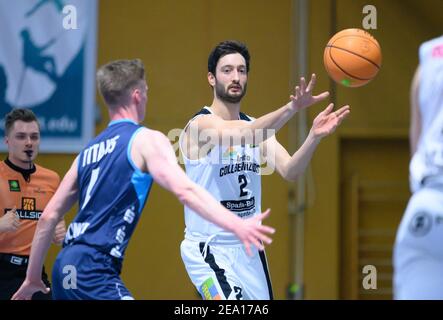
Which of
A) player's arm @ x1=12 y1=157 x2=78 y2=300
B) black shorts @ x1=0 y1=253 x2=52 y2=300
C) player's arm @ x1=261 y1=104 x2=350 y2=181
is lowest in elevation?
black shorts @ x1=0 y1=253 x2=52 y2=300

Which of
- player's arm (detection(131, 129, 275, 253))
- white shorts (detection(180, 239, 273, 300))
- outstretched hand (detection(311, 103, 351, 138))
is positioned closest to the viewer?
player's arm (detection(131, 129, 275, 253))

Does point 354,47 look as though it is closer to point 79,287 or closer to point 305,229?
point 79,287

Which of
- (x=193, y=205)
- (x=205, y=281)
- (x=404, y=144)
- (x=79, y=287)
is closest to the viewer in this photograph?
(x=193, y=205)

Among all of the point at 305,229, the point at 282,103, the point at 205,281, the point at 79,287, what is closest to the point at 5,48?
the point at 282,103

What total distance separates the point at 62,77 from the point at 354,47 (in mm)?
4076

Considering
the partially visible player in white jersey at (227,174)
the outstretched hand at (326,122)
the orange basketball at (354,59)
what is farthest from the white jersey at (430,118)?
the orange basketball at (354,59)

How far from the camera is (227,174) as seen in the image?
6969mm

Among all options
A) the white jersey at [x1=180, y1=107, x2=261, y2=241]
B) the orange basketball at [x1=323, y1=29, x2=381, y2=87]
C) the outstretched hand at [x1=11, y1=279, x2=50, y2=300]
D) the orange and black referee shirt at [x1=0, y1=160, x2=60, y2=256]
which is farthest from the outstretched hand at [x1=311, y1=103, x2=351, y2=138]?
the orange and black referee shirt at [x1=0, y1=160, x2=60, y2=256]

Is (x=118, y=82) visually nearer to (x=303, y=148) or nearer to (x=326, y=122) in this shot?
Answer: (x=326, y=122)

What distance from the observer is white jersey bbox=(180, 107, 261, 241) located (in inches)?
273

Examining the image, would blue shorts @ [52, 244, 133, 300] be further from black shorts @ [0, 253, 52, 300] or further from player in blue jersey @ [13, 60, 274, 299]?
black shorts @ [0, 253, 52, 300]

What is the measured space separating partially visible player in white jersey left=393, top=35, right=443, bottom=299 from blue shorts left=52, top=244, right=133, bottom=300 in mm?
1595

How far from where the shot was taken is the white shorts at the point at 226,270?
21.6 feet

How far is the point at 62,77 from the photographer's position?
9930mm
